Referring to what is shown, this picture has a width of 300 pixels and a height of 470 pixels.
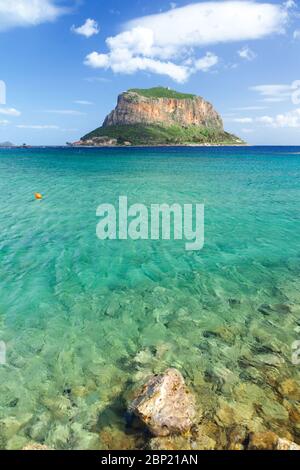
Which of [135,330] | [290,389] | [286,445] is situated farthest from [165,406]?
[135,330]

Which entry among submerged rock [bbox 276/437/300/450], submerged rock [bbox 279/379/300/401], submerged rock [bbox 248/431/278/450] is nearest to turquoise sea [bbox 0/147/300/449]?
submerged rock [bbox 279/379/300/401]

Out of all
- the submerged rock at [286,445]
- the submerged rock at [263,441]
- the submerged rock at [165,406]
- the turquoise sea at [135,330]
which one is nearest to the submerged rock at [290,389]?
the turquoise sea at [135,330]

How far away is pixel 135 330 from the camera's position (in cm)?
1301

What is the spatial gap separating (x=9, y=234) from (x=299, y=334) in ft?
68.5

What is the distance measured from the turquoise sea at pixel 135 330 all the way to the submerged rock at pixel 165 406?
50 cm

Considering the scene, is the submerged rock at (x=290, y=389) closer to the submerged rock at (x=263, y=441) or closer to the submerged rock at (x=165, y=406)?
the submerged rock at (x=263, y=441)

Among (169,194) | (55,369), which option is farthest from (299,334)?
(169,194)

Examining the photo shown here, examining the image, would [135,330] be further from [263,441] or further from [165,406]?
[263,441]

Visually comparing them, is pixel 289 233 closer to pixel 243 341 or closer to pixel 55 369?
pixel 243 341

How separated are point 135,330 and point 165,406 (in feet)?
15.0

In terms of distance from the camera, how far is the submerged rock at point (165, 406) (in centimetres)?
838

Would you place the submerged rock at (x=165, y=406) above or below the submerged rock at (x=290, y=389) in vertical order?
above

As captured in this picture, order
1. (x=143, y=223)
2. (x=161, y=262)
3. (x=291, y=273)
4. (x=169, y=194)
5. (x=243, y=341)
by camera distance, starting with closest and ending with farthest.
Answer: (x=243, y=341)
(x=291, y=273)
(x=161, y=262)
(x=143, y=223)
(x=169, y=194)

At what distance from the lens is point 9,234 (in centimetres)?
2492
